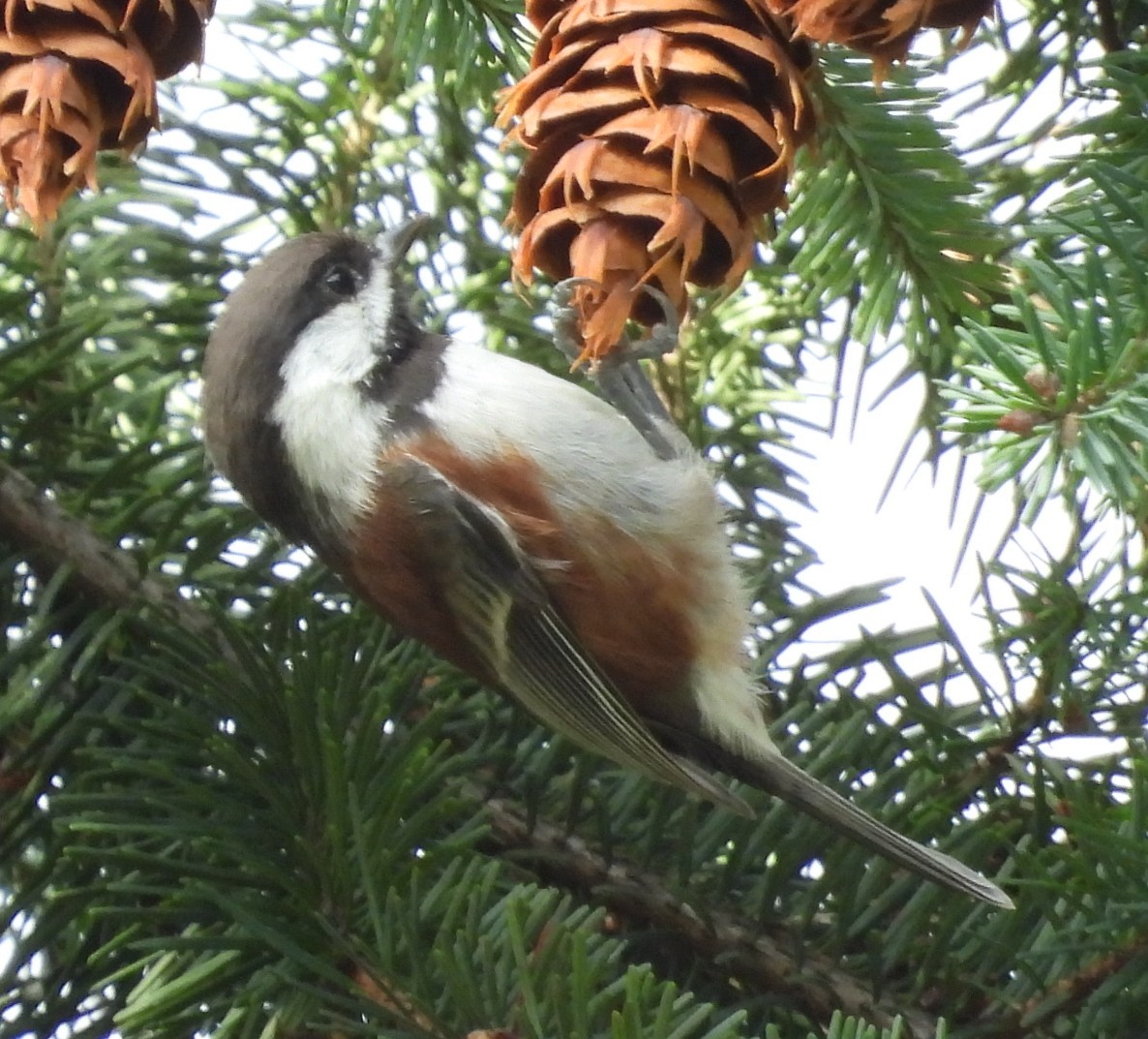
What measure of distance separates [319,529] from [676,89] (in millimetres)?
459

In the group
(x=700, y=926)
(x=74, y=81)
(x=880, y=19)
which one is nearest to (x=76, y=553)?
(x=74, y=81)

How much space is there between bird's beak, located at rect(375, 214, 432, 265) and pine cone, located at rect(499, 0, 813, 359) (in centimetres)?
38

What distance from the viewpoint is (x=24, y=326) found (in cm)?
91

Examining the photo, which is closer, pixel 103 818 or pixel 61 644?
pixel 103 818

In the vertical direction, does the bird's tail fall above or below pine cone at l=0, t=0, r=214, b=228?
below

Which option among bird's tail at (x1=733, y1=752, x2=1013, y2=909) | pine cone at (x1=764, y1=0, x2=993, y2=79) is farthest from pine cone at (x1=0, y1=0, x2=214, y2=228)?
bird's tail at (x1=733, y1=752, x2=1013, y2=909)

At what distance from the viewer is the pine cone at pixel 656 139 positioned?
59 cm

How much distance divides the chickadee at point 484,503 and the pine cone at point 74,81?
11.7 inches

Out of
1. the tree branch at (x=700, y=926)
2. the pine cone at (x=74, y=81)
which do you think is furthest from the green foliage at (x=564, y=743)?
the pine cone at (x=74, y=81)

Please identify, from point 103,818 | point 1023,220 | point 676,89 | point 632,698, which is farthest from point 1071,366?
point 632,698

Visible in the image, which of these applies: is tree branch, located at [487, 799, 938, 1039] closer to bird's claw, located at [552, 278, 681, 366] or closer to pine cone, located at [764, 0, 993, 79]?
bird's claw, located at [552, 278, 681, 366]

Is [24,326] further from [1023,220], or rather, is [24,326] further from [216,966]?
[1023,220]

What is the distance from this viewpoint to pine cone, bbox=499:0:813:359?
592 mm

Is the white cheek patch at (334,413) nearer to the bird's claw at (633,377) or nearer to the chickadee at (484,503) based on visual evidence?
the chickadee at (484,503)
